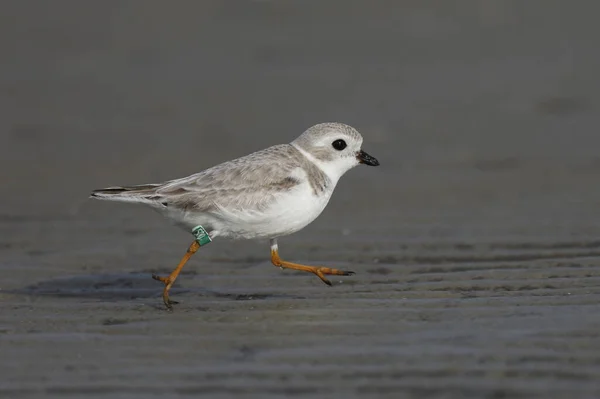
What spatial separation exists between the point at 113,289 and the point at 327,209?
2432 millimetres

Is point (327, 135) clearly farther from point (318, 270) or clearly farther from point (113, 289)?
point (113, 289)

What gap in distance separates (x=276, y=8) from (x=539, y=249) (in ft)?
20.1

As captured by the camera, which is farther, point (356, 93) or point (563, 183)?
point (356, 93)

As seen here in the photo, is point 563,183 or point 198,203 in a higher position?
point 563,183

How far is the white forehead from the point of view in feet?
24.9

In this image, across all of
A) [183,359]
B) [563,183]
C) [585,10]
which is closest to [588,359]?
[183,359]

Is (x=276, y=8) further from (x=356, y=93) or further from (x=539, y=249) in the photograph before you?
(x=539, y=249)

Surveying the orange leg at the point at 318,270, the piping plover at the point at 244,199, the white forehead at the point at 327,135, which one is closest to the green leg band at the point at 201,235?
the piping plover at the point at 244,199

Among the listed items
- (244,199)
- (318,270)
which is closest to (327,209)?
(318,270)

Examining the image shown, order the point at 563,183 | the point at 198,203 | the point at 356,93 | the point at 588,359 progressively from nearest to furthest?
the point at 588,359 < the point at 198,203 < the point at 563,183 < the point at 356,93

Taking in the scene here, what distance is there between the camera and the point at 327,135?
24.9 feet

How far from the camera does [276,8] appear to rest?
13070mm

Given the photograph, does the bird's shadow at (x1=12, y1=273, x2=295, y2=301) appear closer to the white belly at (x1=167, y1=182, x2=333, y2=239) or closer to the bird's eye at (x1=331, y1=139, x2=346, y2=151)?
the white belly at (x1=167, y1=182, x2=333, y2=239)

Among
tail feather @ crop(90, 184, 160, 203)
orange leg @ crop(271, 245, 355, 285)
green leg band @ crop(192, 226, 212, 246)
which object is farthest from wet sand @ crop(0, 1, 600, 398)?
tail feather @ crop(90, 184, 160, 203)
